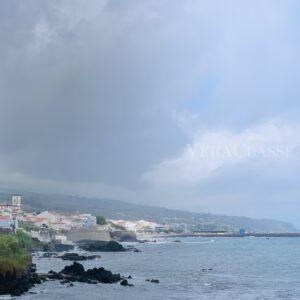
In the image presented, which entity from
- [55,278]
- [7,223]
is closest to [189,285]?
[55,278]

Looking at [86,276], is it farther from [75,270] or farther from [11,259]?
[11,259]

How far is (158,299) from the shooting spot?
53375 mm

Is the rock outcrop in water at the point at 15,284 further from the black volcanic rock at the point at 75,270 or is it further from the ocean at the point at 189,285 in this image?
the black volcanic rock at the point at 75,270

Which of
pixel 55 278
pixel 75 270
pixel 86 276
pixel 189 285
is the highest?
pixel 75 270

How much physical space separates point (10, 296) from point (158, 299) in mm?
12356

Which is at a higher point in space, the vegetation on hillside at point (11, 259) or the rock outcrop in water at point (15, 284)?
the vegetation on hillside at point (11, 259)

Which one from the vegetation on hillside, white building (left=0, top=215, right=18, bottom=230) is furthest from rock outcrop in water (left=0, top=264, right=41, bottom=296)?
white building (left=0, top=215, right=18, bottom=230)

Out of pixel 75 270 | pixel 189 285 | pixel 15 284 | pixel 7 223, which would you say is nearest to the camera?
pixel 15 284

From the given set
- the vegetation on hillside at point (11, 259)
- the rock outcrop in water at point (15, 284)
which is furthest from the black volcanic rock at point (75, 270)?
the rock outcrop in water at point (15, 284)

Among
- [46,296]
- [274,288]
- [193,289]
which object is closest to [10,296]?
[46,296]

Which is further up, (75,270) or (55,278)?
(75,270)

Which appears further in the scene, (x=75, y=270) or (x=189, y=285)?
(x=75, y=270)

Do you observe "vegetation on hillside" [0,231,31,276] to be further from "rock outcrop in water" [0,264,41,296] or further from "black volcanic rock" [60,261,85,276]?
"black volcanic rock" [60,261,85,276]

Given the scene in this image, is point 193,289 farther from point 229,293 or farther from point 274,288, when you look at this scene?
point 274,288
